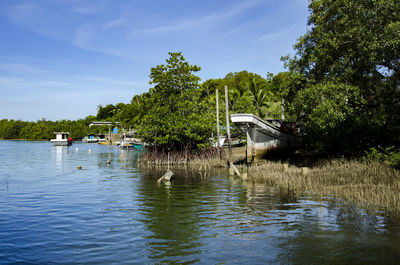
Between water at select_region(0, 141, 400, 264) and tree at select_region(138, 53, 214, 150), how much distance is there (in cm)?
1292

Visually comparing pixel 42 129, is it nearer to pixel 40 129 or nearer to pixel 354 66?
pixel 40 129

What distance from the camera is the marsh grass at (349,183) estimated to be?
1160 centimetres

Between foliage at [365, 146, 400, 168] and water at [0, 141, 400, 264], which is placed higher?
foliage at [365, 146, 400, 168]

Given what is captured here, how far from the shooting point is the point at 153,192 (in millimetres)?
16156

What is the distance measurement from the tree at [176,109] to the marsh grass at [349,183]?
35.2 ft

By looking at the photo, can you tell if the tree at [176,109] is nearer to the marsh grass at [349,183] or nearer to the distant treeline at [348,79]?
the distant treeline at [348,79]

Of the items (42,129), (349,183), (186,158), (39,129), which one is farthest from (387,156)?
(39,129)

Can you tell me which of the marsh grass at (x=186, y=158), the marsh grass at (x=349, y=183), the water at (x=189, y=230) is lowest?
the water at (x=189, y=230)

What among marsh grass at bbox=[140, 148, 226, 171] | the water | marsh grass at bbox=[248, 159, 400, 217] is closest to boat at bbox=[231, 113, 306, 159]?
marsh grass at bbox=[140, 148, 226, 171]

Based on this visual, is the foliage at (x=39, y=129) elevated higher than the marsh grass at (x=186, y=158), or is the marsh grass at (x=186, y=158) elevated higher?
the foliage at (x=39, y=129)

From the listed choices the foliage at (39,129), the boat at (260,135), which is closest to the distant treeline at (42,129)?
the foliage at (39,129)

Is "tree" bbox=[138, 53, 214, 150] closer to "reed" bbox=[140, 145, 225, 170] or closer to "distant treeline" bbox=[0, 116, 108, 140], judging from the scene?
"reed" bbox=[140, 145, 225, 170]

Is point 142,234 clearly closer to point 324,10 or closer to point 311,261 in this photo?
point 311,261

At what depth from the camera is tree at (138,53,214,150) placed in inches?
1126
